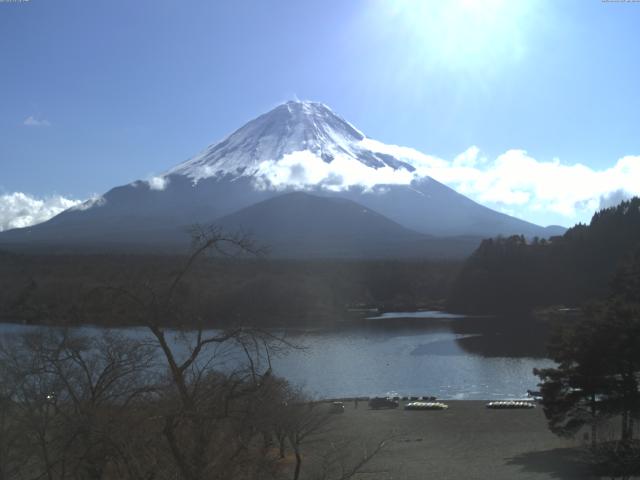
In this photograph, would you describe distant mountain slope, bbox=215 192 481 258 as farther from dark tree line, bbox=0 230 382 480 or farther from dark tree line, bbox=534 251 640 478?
dark tree line, bbox=0 230 382 480

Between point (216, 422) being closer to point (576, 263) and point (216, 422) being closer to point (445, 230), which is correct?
point (576, 263)

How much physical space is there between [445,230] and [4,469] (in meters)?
94.3

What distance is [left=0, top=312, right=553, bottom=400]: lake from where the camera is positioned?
17688 millimetres

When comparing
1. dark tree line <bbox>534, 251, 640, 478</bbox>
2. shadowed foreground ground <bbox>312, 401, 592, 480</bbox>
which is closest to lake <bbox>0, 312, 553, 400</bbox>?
shadowed foreground ground <bbox>312, 401, 592, 480</bbox>

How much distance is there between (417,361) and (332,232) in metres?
59.9

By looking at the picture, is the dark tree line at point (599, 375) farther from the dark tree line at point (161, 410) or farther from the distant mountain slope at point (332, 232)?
the distant mountain slope at point (332, 232)

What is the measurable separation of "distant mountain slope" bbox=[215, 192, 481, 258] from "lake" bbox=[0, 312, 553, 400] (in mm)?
37614

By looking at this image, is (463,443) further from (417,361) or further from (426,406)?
(417,361)

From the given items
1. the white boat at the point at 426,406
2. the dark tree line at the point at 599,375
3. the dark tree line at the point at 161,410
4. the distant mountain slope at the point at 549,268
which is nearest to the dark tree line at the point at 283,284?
the dark tree line at the point at 161,410

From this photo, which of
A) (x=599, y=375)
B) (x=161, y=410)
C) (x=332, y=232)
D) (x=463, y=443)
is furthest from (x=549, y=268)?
(x=161, y=410)

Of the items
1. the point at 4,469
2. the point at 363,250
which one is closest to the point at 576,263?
the point at 363,250

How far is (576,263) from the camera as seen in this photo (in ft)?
142

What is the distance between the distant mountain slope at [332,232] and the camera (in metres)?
71.9

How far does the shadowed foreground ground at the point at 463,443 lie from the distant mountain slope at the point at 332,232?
52318mm
